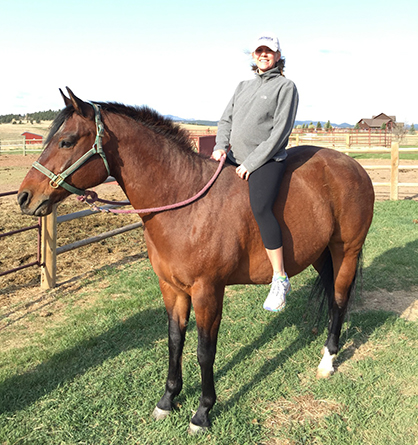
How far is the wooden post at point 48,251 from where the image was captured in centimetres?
524

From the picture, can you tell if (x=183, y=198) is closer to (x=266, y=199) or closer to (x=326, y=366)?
(x=266, y=199)

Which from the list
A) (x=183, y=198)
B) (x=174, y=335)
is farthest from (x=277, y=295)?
(x=183, y=198)

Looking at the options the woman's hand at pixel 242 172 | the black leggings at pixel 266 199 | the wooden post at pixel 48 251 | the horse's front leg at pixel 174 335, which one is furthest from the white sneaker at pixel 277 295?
the wooden post at pixel 48 251

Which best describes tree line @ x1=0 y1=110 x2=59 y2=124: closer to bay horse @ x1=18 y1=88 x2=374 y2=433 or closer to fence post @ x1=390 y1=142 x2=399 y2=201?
fence post @ x1=390 y1=142 x2=399 y2=201

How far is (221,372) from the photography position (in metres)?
3.50

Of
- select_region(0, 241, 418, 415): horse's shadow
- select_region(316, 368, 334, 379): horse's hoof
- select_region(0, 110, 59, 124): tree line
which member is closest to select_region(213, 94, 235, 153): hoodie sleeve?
select_region(0, 241, 418, 415): horse's shadow

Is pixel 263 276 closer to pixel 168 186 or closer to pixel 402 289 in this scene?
pixel 168 186

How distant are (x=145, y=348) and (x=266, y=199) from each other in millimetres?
2043

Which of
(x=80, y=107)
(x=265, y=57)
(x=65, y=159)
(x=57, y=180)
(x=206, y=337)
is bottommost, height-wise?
(x=206, y=337)

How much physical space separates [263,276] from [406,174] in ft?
50.5

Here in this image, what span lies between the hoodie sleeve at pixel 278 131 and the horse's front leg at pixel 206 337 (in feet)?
3.11

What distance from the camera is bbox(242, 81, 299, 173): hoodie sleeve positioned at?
2791mm

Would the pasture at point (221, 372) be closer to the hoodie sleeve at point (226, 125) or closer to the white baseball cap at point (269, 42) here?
the hoodie sleeve at point (226, 125)

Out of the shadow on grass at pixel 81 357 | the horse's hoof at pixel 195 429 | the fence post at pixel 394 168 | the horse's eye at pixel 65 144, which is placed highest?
the horse's eye at pixel 65 144
